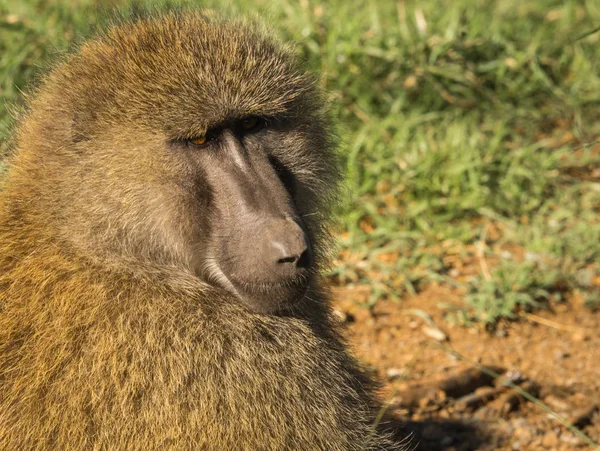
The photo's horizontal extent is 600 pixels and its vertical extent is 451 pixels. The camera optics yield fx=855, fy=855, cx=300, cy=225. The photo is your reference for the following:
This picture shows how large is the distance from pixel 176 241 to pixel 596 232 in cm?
271

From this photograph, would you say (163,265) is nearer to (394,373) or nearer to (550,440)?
(394,373)

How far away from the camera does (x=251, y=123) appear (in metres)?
2.55

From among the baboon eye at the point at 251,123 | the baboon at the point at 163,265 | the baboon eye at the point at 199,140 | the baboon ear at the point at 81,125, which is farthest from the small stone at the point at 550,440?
the baboon ear at the point at 81,125

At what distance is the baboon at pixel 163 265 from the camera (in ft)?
7.40

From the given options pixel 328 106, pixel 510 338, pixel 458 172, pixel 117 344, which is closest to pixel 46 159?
pixel 117 344

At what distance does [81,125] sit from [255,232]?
1.98 ft

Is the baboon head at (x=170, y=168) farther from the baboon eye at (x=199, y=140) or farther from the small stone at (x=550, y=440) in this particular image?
the small stone at (x=550, y=440)

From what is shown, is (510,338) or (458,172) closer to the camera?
(510,338)

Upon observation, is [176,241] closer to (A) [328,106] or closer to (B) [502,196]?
(A) [328,106]

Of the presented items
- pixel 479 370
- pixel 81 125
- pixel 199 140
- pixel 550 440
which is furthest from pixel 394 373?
pixel 81 125

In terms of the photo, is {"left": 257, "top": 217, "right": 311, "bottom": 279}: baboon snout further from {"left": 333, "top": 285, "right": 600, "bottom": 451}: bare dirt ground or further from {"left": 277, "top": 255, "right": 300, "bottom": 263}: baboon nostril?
{"left": 333, "top": 285, "right": 600, "bottom": 451}: bare dirt ground

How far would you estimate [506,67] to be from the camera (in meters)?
5.35

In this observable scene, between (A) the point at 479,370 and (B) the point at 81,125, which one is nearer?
(B) the point at 81,125

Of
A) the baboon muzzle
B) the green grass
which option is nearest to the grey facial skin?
the baboon muzzle
